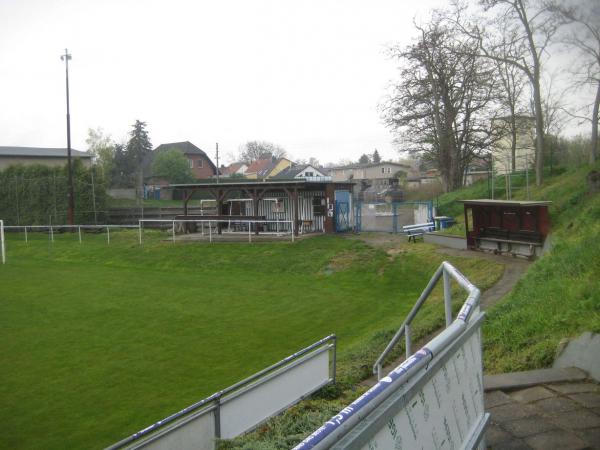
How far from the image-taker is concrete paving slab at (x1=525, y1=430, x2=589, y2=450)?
3152 millimetres

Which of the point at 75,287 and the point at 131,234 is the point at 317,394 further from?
the point at 131,234

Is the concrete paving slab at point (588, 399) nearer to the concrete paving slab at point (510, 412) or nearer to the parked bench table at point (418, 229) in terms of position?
the concrete paving slab at point (510, 412)

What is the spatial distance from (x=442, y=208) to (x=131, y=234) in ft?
53.4

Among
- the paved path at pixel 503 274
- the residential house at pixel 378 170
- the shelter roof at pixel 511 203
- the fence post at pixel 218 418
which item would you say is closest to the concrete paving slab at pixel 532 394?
the fence post at pixel 218 418

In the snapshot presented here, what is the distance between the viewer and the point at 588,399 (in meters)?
3.96

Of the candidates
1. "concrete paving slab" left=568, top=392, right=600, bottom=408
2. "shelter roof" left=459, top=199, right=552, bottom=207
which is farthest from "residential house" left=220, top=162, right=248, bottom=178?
"concrete paving slab" left=568, top=392, right=600, bottom=408

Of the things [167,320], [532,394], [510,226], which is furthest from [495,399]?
[510,226]

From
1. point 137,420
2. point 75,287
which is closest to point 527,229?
point 137,420

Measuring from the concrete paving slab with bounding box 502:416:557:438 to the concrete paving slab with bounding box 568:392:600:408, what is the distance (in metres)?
0.44

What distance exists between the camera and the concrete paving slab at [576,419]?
3453 mm

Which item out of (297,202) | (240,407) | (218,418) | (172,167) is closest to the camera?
(218,418)

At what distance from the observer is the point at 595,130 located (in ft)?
51.8

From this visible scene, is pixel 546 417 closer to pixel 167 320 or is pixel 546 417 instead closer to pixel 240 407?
pixel 240 407

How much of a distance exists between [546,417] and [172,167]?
53.2 m
